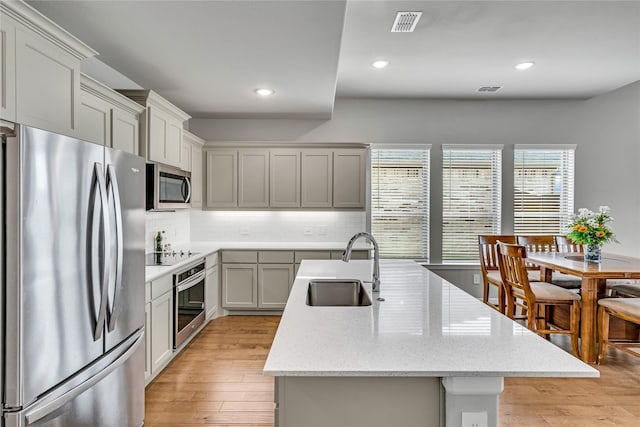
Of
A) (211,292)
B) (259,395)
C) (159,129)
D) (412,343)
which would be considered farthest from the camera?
(211,292)

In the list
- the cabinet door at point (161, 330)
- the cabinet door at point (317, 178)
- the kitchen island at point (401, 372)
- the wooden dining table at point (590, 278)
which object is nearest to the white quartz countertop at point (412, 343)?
the kitchen island at point (401, 372)

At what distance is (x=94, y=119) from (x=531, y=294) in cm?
381

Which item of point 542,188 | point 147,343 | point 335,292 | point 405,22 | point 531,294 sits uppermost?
point 405,22

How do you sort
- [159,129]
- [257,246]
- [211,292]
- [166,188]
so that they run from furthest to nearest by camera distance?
[257,246], [211,292], [166,188], [159,129]

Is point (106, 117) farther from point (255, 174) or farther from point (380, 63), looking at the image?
point (380, 63)

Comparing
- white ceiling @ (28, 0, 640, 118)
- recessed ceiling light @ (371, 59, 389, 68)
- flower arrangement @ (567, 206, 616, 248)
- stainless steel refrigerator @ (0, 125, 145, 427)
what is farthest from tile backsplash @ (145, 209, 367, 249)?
stainless steel refrigerator @ (0, 125, 145, 427)

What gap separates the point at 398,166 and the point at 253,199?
6.53 feet

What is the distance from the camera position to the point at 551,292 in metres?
3.64

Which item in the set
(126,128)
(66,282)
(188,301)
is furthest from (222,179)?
(66,282)

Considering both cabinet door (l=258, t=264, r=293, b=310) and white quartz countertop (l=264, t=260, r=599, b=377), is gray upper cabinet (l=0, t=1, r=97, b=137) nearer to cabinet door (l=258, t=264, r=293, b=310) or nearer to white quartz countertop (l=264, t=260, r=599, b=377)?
white quartz countertop (l=264, t=260, r=599, b=377)

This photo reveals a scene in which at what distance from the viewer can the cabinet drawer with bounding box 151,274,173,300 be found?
9.49 feet

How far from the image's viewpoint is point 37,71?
188 cm

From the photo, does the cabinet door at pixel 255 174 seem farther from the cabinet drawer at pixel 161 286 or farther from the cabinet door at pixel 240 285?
the cabinet drawer at pixel 161 286

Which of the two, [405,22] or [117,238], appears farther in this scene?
[405,22]
